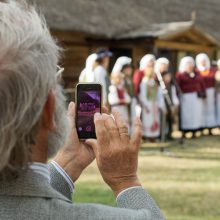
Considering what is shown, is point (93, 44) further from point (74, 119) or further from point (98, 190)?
point (74, 119)

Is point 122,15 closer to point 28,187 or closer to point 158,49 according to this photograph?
point 158,49

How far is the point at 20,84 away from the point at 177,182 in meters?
6.22

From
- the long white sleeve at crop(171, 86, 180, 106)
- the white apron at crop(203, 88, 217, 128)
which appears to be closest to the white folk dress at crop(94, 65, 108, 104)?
the long white sleeve at crop(171, 86, 180, 106)

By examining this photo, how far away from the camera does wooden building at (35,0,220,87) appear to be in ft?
63.9

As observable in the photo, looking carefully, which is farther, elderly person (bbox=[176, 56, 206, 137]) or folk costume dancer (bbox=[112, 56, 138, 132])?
elderly person (bbox=[176, 56, 206, 137])

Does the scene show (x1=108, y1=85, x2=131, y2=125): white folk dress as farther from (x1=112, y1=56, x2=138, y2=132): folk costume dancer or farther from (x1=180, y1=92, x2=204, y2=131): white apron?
(x1=180, y1=92, x2=204, y2=131): white apron

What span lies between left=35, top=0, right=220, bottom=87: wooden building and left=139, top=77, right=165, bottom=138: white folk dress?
516cm

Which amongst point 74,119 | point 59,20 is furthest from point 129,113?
point 74,119

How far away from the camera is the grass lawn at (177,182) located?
236 inches

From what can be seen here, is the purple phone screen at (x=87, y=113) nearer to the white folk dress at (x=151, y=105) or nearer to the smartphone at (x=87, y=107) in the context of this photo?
the smartphone at (x=87, y=107)

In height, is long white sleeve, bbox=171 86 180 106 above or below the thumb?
below

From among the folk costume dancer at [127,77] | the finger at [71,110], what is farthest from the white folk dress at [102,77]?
the finger at [71,110]

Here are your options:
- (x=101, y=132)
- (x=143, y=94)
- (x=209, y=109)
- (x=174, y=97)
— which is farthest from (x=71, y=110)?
(x=209, y=109)

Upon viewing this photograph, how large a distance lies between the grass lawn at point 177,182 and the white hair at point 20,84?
422 centimetres
